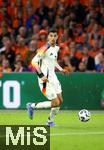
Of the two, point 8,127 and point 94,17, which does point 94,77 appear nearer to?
point 94,17

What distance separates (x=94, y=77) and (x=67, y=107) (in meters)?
1.14

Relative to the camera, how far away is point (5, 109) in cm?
2152

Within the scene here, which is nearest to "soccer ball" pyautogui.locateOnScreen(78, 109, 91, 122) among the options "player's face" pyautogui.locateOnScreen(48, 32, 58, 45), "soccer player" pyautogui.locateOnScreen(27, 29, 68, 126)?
"soccer player" pyautogui.locateOnScreen(27, 29, 68, 126)

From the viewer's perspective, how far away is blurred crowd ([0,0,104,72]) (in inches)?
877

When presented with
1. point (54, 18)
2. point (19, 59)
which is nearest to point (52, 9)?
point (54, 18)

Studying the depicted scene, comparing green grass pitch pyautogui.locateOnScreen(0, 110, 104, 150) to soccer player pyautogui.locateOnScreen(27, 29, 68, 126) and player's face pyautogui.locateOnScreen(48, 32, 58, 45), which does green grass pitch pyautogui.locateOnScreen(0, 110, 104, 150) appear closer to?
soccer player pyautogui.locateOnScreen(27, 29, 68, 126)

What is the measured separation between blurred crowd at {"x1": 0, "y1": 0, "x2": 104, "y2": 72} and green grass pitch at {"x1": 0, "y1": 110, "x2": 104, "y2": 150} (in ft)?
5.53

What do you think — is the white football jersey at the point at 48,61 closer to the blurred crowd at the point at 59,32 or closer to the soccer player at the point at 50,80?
the soccer player at the point at 50,80

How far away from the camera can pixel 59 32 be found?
24.0 meters

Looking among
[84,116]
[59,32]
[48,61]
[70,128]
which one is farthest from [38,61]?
[59,32]

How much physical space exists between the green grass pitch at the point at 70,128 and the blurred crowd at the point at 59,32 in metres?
1.69

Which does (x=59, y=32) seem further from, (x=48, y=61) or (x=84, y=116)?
(x=84, y=116)

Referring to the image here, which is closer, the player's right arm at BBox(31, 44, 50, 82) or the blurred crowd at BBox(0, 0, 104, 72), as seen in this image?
the player's right arm at BBox(31, 44, 50, 82)

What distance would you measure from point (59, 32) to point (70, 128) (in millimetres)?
7631
